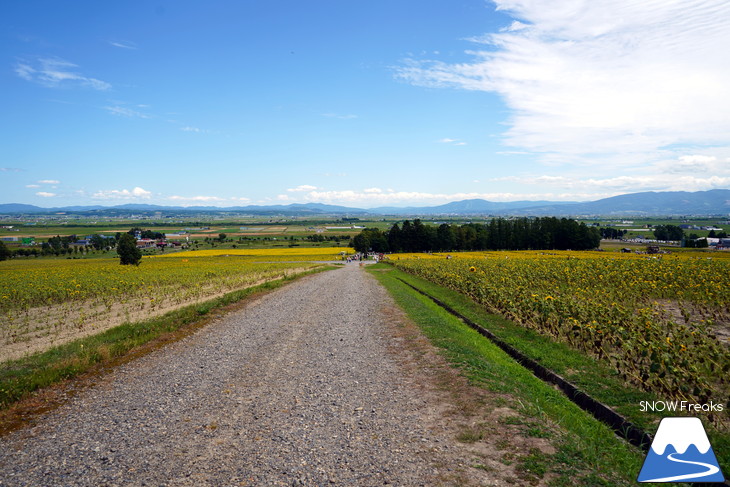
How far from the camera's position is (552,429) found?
7.33 m

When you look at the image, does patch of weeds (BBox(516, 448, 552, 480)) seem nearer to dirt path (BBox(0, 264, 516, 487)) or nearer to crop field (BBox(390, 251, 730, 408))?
dirt path (BBox(0, 264, 516, 487))

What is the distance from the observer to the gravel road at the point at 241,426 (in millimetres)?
6117

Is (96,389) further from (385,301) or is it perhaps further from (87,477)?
(385,301)

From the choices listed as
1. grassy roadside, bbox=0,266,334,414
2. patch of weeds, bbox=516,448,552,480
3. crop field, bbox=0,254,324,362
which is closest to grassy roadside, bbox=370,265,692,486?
patch of weeds, bbox=516,448,552,480

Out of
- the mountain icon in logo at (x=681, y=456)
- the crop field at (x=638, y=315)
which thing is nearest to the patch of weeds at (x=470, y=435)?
the mountain icon in logo at (x=681, y=456)

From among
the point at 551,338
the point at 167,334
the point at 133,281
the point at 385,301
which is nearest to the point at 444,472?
the point at 551,338

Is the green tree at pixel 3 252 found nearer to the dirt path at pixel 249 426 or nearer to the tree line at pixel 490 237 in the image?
the tree line at pixel 490 237

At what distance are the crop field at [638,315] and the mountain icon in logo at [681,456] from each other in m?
1.45

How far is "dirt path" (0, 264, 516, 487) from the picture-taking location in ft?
20.0

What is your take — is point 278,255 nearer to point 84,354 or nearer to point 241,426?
point 84,354

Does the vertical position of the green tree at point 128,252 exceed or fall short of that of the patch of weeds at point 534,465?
it falls short

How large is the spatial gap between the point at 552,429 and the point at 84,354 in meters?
13.4

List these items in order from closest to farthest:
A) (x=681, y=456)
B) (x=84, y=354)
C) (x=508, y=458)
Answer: (x=508, y=458) → (x=681, y=456) → (x=84, y=354)

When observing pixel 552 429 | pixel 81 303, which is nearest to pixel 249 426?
pixel 552 429
